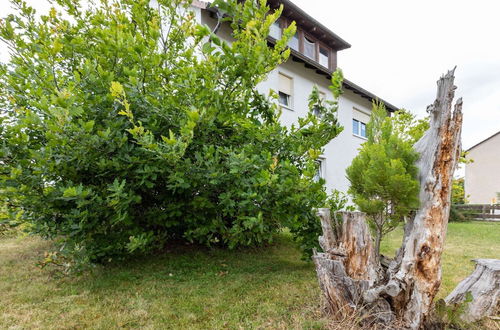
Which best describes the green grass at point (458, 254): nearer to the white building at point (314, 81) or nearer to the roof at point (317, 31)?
the white building at point (314, 81)

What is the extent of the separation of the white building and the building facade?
14075 mm

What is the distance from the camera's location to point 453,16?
7812mm

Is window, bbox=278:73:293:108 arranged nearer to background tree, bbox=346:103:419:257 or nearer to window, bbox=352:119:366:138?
window, bbox=352:119:366:138

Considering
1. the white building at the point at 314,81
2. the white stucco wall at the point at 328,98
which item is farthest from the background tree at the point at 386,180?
the white stucco wall at the point at 328,98

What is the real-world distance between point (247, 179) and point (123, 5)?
10.4ft

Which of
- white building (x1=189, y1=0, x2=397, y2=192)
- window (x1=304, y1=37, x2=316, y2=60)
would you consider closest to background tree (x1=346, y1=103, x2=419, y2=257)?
white building (x1=189, y1=0, x2=397, y2=192)

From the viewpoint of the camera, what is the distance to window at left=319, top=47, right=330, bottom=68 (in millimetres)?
12389

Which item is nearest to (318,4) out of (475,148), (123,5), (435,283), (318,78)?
(318,78)

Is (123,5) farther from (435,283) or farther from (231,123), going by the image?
(435,283)

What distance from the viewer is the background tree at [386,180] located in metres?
2.59

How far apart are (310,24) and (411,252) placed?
10.7 m

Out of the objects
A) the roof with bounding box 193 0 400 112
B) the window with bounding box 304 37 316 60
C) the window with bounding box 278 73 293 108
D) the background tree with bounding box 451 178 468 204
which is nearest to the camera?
the roof with bounding box 193 0 400 112

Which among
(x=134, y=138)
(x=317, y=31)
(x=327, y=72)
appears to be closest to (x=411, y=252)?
(x=134, y=138)

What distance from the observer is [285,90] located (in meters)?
10.3
